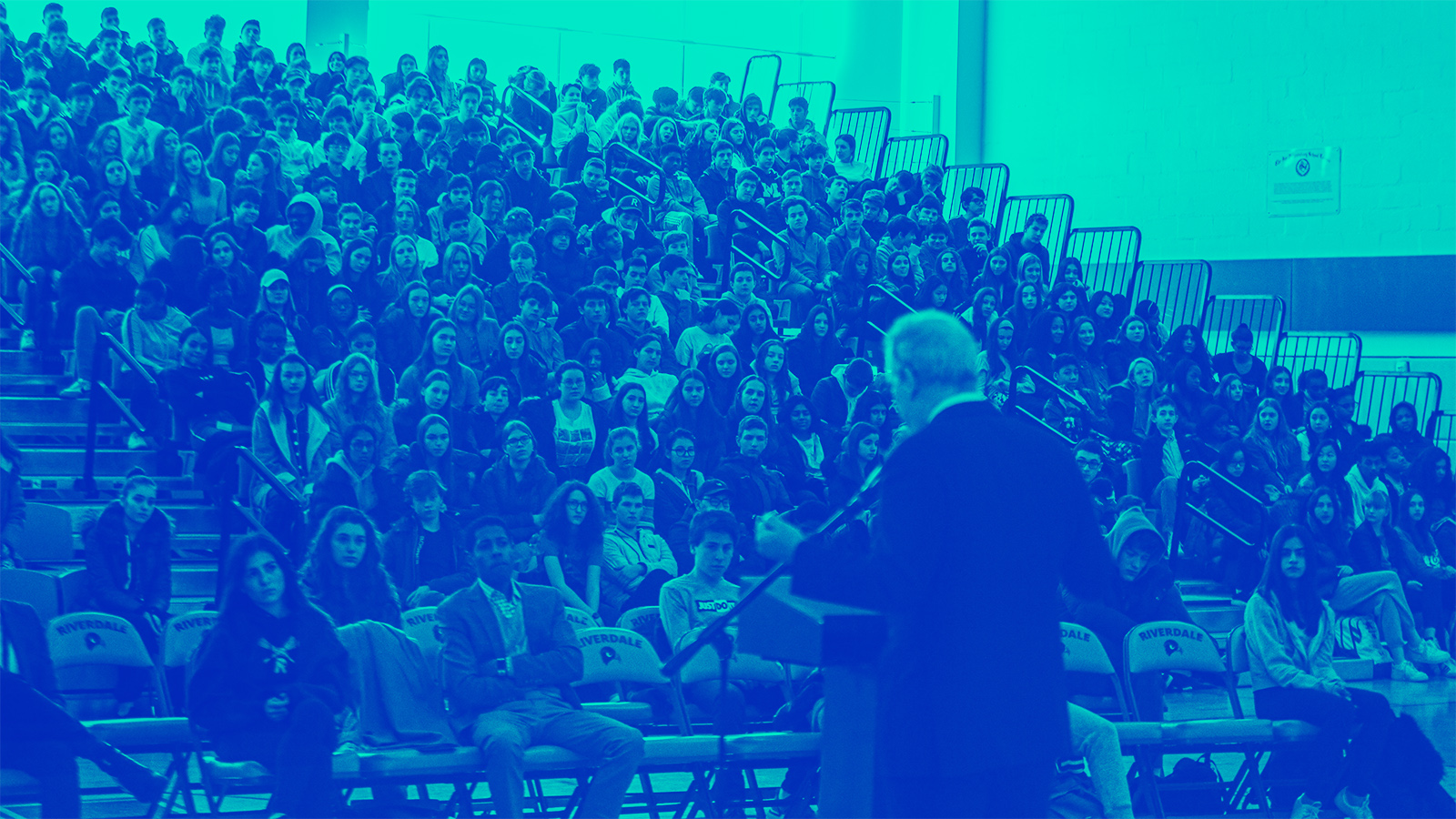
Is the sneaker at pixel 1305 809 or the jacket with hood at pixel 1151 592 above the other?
the jacket with hood at pixel 1151 592

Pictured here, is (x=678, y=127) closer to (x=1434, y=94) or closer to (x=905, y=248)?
(x=905, y=248)

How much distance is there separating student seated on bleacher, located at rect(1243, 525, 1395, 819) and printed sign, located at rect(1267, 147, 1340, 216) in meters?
9.53

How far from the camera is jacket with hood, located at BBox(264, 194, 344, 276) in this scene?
9.95 meters

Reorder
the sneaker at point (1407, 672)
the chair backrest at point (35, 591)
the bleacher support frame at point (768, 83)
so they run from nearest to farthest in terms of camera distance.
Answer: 1. the chair backrest at point (35, 591)
2. the sneaker at point (1407, 672)
3. the bleacher support frame at point (768, 83)

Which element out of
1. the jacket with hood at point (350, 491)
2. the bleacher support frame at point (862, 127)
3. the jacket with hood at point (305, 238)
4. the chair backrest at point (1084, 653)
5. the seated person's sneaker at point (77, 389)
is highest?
the bleacher support frame at point (862, 127)

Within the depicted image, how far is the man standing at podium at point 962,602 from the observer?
3.16 m

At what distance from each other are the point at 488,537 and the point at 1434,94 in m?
11.6

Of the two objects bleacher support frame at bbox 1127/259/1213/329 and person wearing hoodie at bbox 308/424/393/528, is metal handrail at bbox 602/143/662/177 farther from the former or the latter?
Answer: person wearing hoodie at bbox 308/424/393/528

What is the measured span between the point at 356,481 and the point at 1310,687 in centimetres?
422

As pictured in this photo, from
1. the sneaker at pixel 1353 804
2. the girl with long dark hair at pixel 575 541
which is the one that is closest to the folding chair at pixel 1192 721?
the sneaker at pixel 1353 804

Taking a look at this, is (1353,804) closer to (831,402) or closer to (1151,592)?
(1151,592)

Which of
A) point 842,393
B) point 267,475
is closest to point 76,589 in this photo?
point 267,475

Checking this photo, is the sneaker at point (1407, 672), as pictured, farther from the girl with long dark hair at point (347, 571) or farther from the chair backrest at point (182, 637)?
the chair backrest at point (182, 637)

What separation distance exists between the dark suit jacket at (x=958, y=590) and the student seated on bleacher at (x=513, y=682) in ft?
7.89
